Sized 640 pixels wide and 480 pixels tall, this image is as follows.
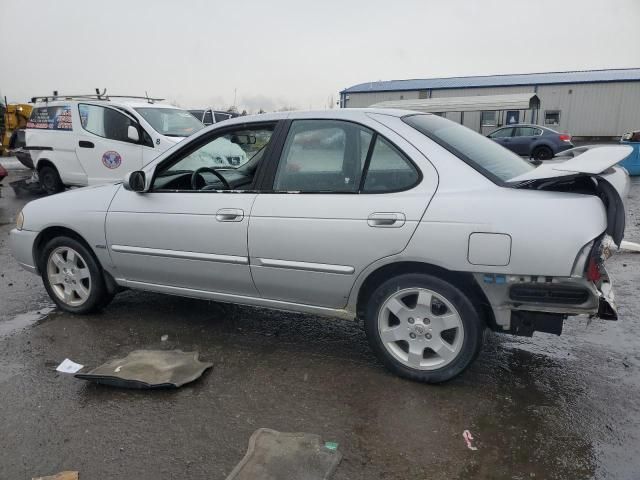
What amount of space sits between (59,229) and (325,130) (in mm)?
2526

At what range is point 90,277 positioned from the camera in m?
4.36

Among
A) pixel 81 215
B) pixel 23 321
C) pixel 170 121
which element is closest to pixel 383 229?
pixel 81 215

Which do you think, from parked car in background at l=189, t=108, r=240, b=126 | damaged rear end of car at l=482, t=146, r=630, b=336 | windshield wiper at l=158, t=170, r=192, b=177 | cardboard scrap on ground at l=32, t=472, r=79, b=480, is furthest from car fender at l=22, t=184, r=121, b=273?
parked car in background at l=189, t=108, r=240, b=126

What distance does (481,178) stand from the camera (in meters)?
3.02

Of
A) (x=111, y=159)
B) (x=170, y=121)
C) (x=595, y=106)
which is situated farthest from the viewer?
(x=595, y=106)

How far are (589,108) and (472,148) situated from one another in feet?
107

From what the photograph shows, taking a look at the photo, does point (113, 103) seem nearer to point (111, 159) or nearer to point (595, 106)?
point (111, 159)

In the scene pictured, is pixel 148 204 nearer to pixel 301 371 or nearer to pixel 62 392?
pixel 62 392

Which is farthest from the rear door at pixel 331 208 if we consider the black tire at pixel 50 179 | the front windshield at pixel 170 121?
the black tire at pixel 50 179

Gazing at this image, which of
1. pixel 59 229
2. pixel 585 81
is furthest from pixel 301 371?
pixel 585 81

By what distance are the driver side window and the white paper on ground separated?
1.40 meters

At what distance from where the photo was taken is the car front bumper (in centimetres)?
453

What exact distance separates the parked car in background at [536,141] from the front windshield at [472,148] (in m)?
16.6

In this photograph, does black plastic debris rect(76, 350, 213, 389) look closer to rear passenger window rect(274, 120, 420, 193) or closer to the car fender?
the car fender
